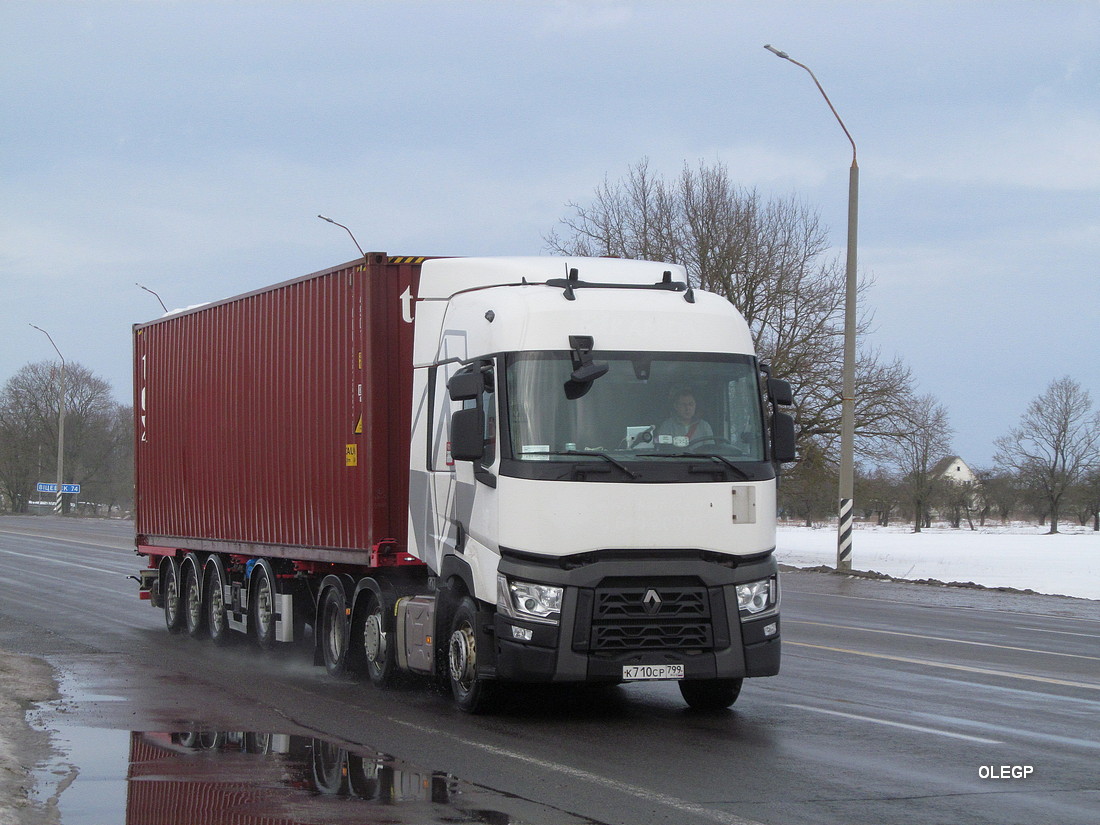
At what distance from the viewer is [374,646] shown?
12055 mm

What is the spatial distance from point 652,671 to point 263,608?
23.2ft

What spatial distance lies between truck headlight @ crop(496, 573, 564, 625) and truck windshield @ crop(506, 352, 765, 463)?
2.89 ft

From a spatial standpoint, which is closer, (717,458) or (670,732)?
(670,732)

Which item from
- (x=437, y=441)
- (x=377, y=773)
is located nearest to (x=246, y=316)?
(x=437, y=441)

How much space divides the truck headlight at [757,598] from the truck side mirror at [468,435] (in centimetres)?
207

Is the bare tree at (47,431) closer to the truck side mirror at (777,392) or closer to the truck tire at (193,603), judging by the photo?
the truck tire at (193,603)

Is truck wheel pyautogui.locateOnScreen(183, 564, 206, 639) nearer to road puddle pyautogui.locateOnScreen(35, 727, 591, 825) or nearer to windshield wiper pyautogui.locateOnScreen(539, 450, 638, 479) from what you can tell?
road puddle pyautogui.locateOnScreen(35, 727, 591, 825)

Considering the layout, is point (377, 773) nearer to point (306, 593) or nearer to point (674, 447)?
point (674, 447)

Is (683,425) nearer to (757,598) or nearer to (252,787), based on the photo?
(757,598)

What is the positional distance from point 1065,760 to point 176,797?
515 centimetres

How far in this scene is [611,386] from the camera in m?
9.59

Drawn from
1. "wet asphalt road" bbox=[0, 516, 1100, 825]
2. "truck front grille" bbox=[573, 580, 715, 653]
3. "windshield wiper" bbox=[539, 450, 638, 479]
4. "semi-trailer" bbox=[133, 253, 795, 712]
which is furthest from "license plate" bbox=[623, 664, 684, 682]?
"windshield wiper" bbox=[539, 450, 638, 479]

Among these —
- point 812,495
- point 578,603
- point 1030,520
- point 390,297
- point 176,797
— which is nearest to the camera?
point 176,797

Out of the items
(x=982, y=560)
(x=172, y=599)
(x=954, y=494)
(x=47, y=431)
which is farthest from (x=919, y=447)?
(x=47, y=431)
